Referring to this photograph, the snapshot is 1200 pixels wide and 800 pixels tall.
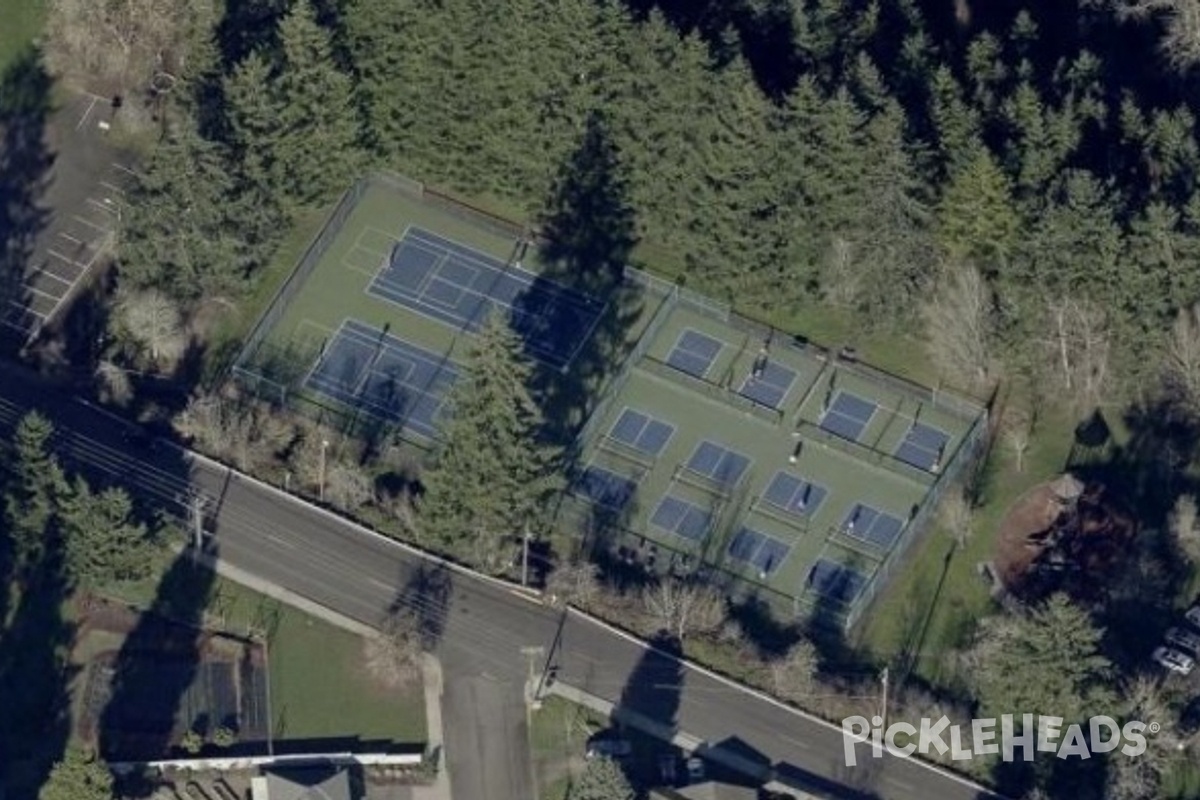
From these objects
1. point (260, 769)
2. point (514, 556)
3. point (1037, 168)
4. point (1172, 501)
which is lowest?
point (260, 769)

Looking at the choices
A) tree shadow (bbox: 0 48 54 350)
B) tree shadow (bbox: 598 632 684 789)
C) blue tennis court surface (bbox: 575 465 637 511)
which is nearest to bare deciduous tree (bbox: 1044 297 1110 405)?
blue tennis court surface (bbox: 575 465 637 511)

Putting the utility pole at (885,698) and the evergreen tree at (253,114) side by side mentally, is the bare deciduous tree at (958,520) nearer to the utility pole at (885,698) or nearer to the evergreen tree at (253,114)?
the utility pole at (885,698)

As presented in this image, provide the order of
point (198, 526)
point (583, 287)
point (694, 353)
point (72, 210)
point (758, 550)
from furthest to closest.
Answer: point (72, 210), point (583, 287), point (694, 353), point (758, 550), point (198, 526)

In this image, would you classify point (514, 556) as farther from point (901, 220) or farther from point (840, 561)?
point (901, 220)

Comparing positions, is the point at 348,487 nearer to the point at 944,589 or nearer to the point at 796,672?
the point at 796,672

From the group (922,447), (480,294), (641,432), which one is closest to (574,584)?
(641,432)

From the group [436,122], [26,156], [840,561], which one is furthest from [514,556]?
[26,156]

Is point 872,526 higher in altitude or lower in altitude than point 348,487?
higher
